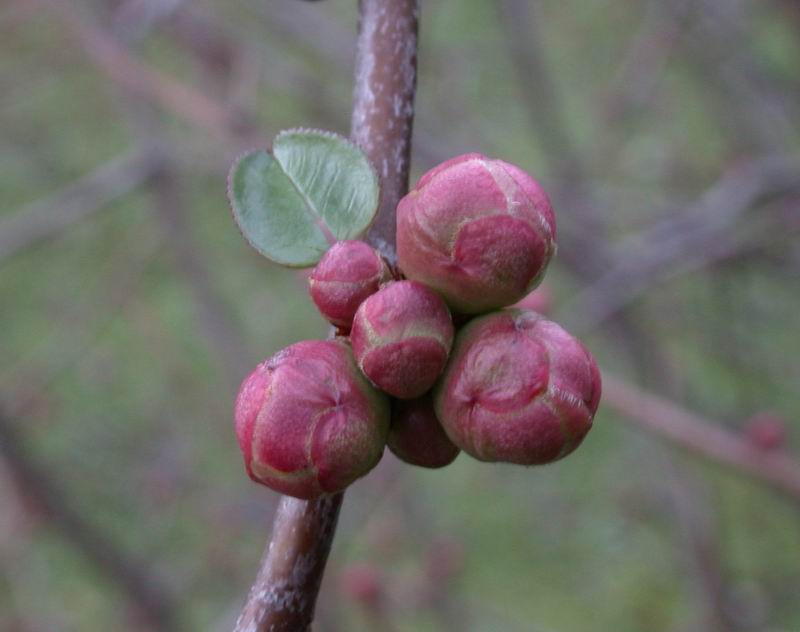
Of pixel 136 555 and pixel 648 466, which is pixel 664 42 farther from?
pixel 136 555

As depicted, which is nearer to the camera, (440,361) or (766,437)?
(440,361)

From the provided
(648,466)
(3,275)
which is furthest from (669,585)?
(3,275)

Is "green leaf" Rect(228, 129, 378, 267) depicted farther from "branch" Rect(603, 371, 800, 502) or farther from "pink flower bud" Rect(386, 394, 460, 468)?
"branch" Rect(603, 371, 800, 502)

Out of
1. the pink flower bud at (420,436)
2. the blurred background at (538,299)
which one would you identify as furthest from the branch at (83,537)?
the pink flower bud at (420,436)

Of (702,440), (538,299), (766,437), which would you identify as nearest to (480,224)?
(538,299)

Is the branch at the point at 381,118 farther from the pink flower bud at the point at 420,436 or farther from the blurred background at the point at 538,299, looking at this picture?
the blurred background at the point at 538,299

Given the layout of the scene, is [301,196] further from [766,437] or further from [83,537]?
[83,537]
